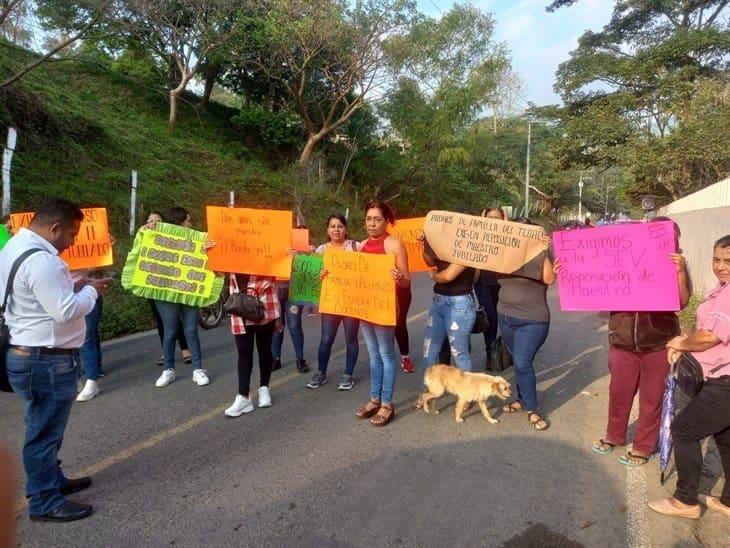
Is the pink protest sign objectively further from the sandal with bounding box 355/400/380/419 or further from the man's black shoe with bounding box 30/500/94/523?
the man's black shoe with bounding box 30/500/94/523

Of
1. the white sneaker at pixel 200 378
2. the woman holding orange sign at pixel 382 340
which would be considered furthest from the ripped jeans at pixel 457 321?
the white sneaker at pixel 200 378

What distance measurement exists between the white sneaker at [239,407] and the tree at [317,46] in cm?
1573

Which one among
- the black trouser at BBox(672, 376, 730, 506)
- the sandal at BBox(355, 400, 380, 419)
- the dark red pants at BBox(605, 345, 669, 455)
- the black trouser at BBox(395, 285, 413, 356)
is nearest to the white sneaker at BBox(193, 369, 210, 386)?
the sandal at BBox(355, 400, 380, 419)

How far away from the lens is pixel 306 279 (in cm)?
546

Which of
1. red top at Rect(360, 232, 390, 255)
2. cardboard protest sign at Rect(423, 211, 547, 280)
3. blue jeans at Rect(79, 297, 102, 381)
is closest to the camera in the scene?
cardboard protest sign at Rect(423, 211, 547, 280)

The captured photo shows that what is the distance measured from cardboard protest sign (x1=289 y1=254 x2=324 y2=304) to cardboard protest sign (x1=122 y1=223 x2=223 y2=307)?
2.58 feet

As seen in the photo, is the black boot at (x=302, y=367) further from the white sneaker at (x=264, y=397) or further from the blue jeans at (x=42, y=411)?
the blue jeans at (x=42, y=411)

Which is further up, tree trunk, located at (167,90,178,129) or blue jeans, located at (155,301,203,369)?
tree trunk, located at (167,90,178,129)

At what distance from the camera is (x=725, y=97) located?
58.0 ft

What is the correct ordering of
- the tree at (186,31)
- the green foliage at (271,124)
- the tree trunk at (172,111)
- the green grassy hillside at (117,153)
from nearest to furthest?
1. the green grassy hillside at (117,153)
2. the tree at (186,31)
3. the tree trunk at (172,111)
4. the green foliage at (271,124)

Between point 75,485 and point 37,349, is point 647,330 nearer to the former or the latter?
point 37,349

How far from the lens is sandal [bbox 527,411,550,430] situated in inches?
171

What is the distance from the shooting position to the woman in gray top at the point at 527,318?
4219 millimetres

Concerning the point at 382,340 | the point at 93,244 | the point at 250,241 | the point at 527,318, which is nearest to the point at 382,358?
the point at 382,340
